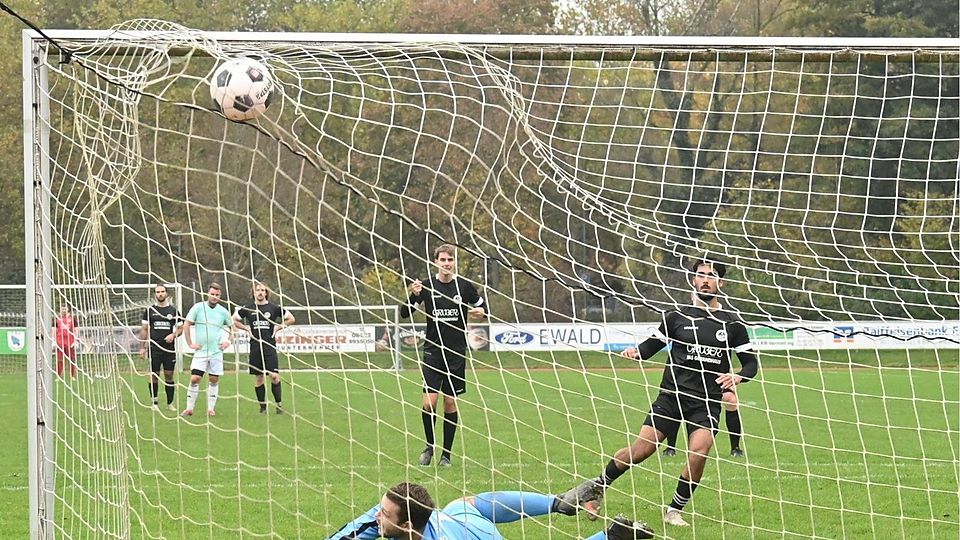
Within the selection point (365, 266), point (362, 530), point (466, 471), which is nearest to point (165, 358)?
point (365, 266)

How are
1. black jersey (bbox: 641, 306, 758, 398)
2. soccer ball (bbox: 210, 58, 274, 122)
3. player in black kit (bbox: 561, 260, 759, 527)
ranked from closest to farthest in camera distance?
1. soccer ball (bbox: 210, 58, 274, 122)
2. player in black kit (bbox: 561, 260, 759, 527)
3. black jersey (bbox: 641, 306, 758, 398)

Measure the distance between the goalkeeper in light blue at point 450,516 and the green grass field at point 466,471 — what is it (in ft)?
0.93

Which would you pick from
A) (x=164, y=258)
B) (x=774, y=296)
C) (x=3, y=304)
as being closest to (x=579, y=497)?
(x=164, y=258)

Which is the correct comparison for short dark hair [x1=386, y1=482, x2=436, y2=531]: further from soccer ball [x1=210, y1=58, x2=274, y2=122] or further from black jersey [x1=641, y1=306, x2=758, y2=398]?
black jersey [x1=641, y1=306, x2=758, y2=398]

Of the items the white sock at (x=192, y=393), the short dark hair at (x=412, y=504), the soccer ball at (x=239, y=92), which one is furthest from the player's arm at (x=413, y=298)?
the white sock at (x=192, y=393)

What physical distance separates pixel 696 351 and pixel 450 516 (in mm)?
2361

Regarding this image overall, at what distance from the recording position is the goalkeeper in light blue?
16.1 ft

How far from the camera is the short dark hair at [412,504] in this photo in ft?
16.1

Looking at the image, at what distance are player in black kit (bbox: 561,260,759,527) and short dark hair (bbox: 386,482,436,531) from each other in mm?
1688

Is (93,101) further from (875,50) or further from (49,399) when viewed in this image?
(875,50)

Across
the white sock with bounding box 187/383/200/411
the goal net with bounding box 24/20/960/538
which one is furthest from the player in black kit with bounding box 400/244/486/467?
the white sock with bounding box 187/383/200/411

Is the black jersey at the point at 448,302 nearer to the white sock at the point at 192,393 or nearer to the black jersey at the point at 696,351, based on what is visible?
the black jersey at the point at 696,351

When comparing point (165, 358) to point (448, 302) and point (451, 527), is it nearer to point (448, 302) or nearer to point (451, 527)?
point (448, 302)

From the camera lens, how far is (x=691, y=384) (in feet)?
23.1
